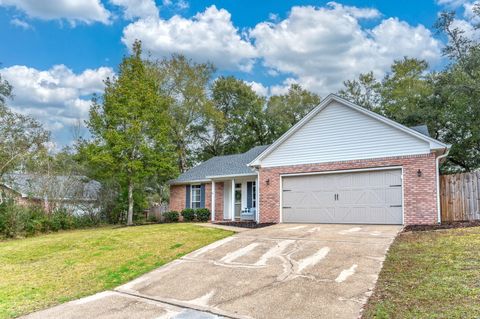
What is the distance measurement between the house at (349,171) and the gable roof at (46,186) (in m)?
11.9

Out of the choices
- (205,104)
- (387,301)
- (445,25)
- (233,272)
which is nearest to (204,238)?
(233,272)

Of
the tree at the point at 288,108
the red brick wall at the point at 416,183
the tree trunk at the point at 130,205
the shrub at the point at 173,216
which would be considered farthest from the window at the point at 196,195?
the tree at the point at 288,108

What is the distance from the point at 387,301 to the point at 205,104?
3126 centimetres

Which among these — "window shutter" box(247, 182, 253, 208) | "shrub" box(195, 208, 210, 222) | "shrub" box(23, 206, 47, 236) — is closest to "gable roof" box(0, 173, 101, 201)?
"shrub" box(23, 206, 47, 236)

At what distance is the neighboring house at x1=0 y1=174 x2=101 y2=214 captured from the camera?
63.7 ft

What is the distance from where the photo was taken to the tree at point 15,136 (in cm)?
1895

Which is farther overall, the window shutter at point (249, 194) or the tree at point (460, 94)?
the window shutter at point (249, 194)

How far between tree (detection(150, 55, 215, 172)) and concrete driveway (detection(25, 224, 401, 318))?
26196 millimetres

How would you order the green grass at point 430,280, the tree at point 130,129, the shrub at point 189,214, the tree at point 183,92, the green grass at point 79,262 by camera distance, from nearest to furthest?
the green grass at point 430,280 < the green grass at point 79,262 < the shrub at point 189,214 < the tree at point 130,129 < the tree at point 183,92

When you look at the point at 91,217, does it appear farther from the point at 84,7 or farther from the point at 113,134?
the point at 84,7

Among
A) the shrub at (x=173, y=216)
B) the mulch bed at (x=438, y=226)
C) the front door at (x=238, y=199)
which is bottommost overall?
the shrub at (x=173, y=216)

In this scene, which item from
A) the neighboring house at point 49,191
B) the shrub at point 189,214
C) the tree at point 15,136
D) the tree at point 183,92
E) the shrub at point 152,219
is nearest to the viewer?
the tree at point 15,136

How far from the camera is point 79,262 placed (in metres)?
9.99

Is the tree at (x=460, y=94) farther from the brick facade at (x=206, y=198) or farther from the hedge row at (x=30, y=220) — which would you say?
the hedge row at (x=30, y=220)
